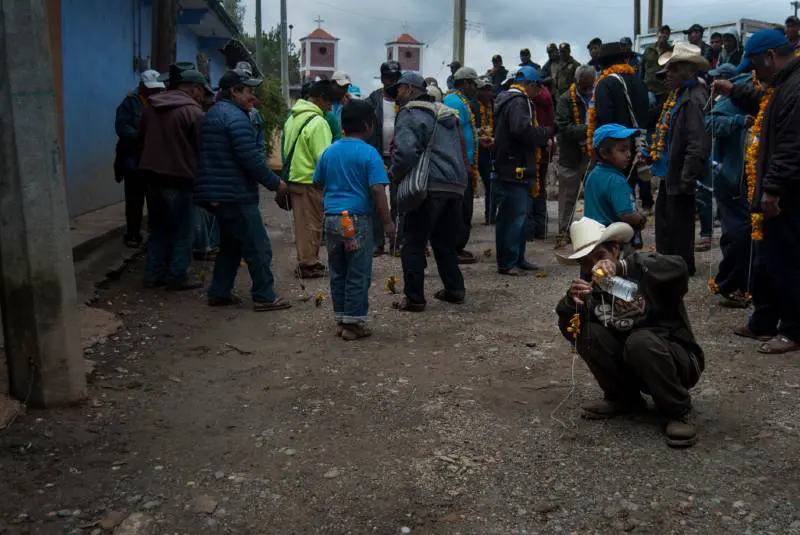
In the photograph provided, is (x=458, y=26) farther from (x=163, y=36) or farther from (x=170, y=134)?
(x=170, y=134)

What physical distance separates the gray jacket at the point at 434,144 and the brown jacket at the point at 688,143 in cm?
182

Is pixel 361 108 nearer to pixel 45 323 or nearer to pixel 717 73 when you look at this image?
pixel 45 323

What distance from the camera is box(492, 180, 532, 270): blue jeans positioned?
862 centimetres

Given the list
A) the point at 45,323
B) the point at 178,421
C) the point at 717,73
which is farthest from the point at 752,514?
the point at 717,73

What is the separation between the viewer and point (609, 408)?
4.55 meters

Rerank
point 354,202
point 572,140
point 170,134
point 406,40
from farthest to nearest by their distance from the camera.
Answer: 1. point 406,40
2. point 572,140
3. point 170,134
4. point 354,202

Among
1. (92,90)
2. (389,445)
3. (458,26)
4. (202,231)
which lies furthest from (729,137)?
(458,26)

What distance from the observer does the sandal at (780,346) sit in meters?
5.67

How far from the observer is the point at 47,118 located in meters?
4.57

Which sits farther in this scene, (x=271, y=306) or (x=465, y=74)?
(x=465, y=74)

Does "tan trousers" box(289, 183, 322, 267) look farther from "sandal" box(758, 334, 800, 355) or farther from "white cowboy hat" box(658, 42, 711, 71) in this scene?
"sandal" box(758, 334, 800, 355)

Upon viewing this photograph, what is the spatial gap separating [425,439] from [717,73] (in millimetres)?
6121

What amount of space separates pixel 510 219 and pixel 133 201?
4214mm

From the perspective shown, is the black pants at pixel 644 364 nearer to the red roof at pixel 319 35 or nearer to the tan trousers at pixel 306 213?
the tan trousers at pixel 306 213
